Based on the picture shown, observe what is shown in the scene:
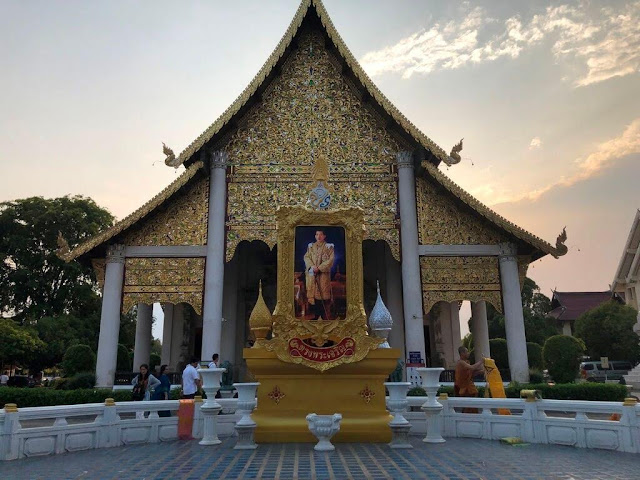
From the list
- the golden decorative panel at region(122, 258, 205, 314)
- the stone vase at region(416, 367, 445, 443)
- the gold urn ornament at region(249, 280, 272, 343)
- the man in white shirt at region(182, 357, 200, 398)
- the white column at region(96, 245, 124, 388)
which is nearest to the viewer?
the stone vase at region(416, 367, 445, 443)

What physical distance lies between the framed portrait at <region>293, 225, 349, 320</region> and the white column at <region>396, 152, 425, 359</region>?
5275 mm

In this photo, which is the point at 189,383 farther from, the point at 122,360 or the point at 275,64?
the point at 122,360

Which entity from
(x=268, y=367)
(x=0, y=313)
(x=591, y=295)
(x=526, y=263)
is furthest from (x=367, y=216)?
(x=591, y=295)

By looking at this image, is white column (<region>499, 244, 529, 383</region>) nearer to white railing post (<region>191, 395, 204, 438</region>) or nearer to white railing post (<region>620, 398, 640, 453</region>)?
white railing post (<region>620, 398, 640, 453</region>)

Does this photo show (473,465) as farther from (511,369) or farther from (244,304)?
(244,304)

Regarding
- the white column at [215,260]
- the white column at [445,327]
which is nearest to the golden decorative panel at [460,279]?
the white column at [445,327]

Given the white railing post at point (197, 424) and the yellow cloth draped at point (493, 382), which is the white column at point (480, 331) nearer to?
the yellow cloth draped at point (493, 382)

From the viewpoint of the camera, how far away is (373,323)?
7688 millimetres

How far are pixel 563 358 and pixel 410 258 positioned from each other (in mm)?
5197

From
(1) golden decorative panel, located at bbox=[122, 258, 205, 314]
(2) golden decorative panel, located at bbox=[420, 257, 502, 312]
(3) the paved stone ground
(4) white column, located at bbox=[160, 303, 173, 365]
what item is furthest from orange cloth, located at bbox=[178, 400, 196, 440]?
(4) white column, located at bbox=[160, 303, 173, 365]

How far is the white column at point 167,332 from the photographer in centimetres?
1655

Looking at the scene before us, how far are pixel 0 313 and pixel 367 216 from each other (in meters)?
21.1

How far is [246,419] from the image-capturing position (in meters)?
6.79

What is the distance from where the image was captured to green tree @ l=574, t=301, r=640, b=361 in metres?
26.2
